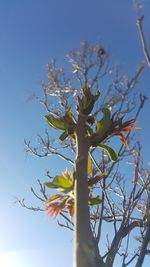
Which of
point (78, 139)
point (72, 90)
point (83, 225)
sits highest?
point (72, 90)

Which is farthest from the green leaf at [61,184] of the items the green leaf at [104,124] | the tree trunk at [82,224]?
the green leaf at [104,124]

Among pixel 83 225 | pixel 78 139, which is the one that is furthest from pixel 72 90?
pixel 83 225

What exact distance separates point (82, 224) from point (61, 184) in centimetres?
71

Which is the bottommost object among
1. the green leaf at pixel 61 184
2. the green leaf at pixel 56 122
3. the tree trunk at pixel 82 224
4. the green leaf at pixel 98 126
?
the tree trunk at pixel 82 224

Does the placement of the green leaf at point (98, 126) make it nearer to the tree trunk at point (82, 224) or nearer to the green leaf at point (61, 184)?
the tree trunk at point (82, 224)

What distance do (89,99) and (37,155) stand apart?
14.1 feet

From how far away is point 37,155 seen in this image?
8.47 metres

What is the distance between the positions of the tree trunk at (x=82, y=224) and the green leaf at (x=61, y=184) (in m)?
0.34

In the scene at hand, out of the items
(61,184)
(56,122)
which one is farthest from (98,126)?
(61,184)

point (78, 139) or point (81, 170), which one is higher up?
point (78, 139)

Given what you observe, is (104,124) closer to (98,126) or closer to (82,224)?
(98,126)

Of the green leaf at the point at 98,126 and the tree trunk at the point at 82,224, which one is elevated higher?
the green leaf at the point at 98,126

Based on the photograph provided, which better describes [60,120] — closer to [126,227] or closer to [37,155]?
[126,227]

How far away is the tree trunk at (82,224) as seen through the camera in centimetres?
Answer: 337
